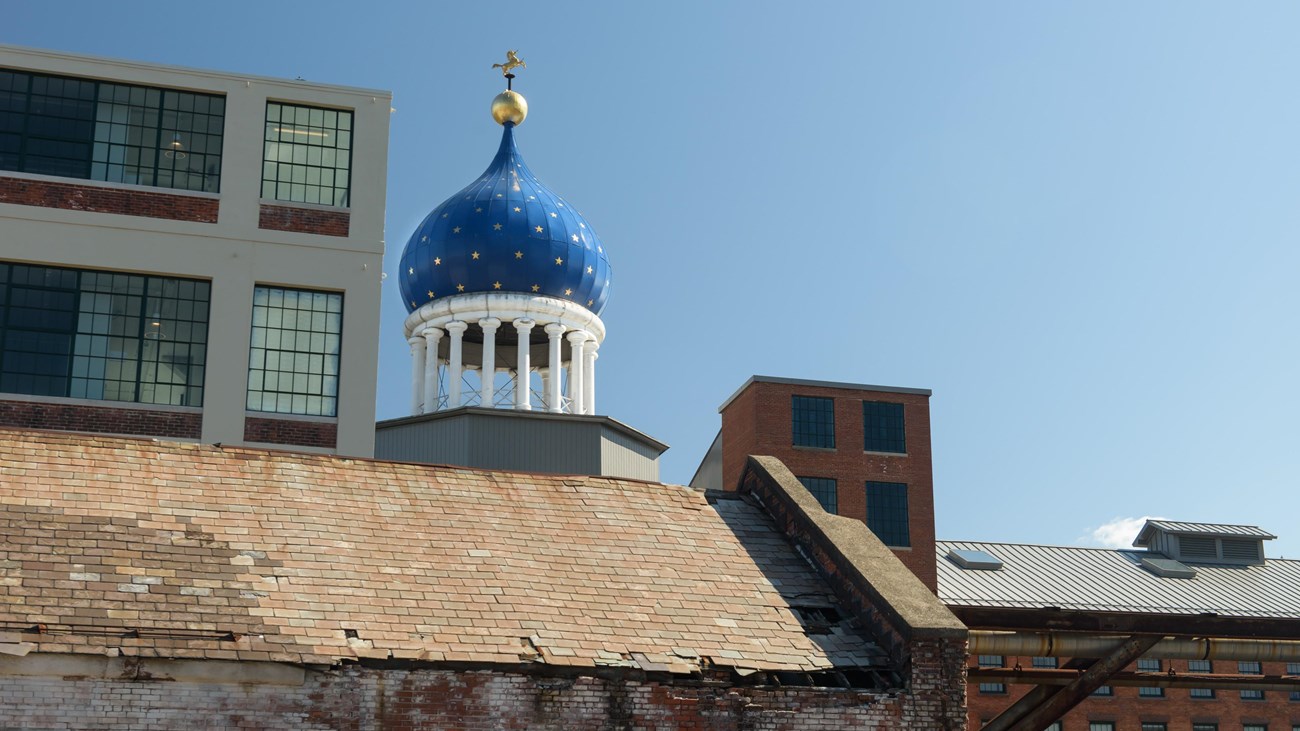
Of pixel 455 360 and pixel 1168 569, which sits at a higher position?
pixel 455 360

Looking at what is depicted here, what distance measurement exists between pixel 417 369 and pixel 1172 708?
3971cm

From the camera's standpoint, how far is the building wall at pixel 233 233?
2712 cm

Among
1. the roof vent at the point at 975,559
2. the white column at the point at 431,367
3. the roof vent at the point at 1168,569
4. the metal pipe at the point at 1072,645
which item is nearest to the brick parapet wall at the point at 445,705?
the metal pipe at the point at 1072,645

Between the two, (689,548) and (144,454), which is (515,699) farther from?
(144,454)

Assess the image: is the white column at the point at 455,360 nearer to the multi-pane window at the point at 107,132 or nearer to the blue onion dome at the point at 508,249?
the blue onion dome at the point at 508,249

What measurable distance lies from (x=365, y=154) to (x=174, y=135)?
141 inches

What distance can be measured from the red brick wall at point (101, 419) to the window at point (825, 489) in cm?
3140

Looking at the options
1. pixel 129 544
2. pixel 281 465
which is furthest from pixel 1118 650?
pixel 129 544

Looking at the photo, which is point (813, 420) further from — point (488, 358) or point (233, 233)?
point (233, 233)

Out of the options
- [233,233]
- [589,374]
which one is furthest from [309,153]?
[589,374]

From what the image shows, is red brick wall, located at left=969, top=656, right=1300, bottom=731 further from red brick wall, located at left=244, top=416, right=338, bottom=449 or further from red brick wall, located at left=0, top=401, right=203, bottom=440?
red brick wall, located at left=0, top=401, right=203, bottom=440

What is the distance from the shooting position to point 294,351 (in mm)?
28312

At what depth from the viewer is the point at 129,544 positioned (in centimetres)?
1728

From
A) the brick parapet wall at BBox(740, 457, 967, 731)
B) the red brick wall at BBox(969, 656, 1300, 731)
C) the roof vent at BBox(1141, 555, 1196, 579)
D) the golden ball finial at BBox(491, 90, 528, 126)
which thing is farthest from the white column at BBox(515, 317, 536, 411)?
the roof vent at BBox(1141, 555, 1196, 579)
